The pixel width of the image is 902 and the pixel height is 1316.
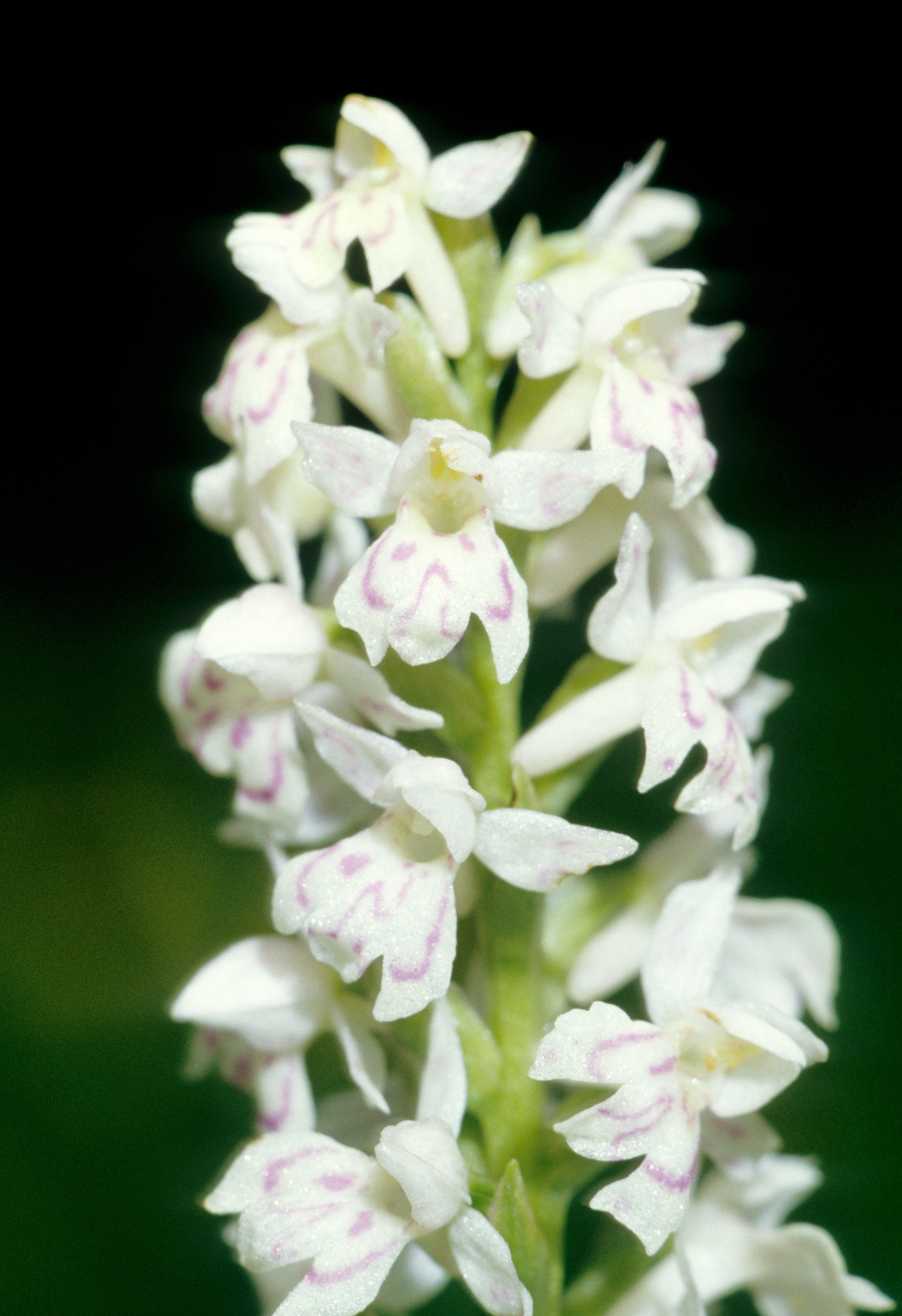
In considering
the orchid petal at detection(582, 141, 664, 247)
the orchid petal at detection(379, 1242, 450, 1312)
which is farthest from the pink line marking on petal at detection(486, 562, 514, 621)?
the orchid petal at detection(379, 1242, 450, 1312)

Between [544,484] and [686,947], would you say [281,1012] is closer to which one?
[686,947]

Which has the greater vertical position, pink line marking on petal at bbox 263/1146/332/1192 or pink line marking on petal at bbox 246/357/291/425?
pink line marking on petal at bbox 246/357/291/425

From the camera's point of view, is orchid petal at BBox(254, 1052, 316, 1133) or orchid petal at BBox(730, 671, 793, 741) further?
orchid petal at BBox(730, 671, 793, 741)

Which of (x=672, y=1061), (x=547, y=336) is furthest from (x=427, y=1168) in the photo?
(x=547, y=336)

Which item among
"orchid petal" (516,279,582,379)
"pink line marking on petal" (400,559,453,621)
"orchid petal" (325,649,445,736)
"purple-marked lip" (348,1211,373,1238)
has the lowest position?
"purple-marked lip" (348,1211,373,1238)

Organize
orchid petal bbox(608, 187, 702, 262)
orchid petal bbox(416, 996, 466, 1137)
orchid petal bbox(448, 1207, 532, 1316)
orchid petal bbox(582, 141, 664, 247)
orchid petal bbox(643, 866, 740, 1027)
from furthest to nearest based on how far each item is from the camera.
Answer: orchid petal bbox(608, 187, 702, 262) < orchid petal bbox(582, 141, 664, 247) < orchid petal bbox(643, 866, 740, 1027) < orchid petal bbox(416, 996, 466, 1137) < orchid petal bbox(448, 1207, 532, 1316)

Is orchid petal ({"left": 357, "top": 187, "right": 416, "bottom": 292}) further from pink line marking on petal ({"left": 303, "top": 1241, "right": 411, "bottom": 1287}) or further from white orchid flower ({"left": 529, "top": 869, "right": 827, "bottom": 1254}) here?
pink line marking on petal ({"left": 303, "top": 1241, "right": 411, "bottom": 1287})

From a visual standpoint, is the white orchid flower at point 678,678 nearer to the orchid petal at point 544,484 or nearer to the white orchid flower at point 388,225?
the orchid petal at point 544,484

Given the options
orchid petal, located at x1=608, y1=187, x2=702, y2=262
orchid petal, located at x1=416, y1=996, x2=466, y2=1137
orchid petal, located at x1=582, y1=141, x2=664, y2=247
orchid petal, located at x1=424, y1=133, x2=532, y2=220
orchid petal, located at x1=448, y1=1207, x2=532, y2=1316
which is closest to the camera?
orchid petal, located at x1=448, y1=1207, x2=532, y2=1316

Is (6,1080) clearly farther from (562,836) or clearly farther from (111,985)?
(562,836)
